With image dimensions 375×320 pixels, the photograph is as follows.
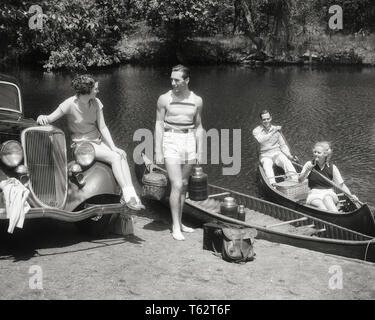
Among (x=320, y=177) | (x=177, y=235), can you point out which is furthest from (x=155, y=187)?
(x=320, y=177)

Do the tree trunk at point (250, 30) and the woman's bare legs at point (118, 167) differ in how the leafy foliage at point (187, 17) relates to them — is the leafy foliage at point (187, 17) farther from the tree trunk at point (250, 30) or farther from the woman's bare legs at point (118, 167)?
the woman's bare legs at point (118, 167)

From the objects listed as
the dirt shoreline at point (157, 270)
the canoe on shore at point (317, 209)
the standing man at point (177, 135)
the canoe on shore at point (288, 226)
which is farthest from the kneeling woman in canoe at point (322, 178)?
the standing man at point (177, 135)

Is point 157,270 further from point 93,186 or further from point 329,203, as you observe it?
point 329,203

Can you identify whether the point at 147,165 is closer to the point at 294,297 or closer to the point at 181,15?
the point at 294,297

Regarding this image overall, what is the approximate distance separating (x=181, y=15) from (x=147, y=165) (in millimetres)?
32136

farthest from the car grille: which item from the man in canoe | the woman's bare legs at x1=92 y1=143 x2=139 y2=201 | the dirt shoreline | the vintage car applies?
the man in canoe

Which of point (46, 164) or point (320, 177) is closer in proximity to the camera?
point (46, 164)

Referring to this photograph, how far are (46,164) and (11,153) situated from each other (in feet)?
1.61

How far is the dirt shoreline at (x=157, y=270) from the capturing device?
6027 millimetres

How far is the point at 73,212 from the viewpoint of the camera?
694 centimetres

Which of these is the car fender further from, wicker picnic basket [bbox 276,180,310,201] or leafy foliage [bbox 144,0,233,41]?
leafy foliage [bbox 144,0,233,41]

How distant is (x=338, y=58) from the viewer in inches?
1577

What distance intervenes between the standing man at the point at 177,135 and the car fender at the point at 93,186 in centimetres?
66

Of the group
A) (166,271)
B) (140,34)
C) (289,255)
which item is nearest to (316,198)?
(289,255)
